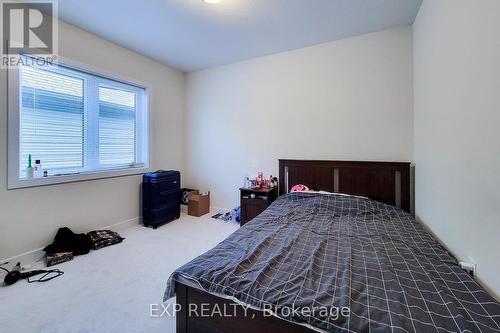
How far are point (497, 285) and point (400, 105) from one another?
221 cm

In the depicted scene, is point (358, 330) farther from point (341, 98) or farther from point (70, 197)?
point (70, 197)

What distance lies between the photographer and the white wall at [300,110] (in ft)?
9.04

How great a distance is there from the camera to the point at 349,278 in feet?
3.81

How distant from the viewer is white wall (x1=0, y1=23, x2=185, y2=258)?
220cm

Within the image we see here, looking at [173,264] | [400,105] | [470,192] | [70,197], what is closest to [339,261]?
[470,192]

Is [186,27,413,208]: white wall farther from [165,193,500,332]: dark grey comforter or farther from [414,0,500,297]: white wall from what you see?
[165,193,500,332]: dark grey comforter

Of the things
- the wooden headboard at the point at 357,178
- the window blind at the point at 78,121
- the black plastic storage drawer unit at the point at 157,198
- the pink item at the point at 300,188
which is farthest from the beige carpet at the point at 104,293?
the wooden headboard at the point at 357,178

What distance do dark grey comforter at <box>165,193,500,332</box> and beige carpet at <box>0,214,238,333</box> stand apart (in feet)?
2.25

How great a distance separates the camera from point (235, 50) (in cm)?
331

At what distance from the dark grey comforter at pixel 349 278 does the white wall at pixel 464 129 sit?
0.62 feet

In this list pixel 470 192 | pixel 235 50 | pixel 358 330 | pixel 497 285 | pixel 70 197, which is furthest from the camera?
pixel 235 50

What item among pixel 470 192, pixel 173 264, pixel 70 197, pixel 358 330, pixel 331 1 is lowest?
pixel 173 264

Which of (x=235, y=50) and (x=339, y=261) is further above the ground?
(x=235, y=50)

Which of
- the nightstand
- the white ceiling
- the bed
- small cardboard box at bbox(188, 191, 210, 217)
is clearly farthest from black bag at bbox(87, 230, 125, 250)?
the white ceiling
